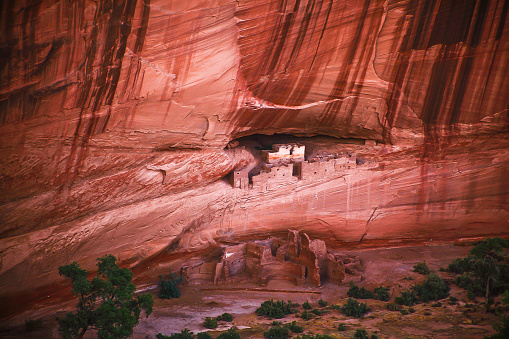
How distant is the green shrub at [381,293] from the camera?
1248 centimetres

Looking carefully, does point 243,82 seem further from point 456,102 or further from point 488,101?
point 488,101

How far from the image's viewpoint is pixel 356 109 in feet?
42.6

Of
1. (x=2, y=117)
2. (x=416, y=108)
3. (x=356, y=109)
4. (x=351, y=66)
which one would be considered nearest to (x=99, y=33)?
(x=2, y=117)

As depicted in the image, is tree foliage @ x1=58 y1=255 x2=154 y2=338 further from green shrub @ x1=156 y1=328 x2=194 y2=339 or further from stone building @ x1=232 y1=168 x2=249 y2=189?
stone building @ x1=232 y1=168 x2=249 y2=189

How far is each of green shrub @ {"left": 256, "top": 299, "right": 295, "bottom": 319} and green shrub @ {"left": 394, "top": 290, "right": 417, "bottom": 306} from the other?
2580mm

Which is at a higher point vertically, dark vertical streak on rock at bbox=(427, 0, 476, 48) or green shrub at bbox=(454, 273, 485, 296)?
dark vertical streak on rock at bbox=(427, 0, 476, 48)

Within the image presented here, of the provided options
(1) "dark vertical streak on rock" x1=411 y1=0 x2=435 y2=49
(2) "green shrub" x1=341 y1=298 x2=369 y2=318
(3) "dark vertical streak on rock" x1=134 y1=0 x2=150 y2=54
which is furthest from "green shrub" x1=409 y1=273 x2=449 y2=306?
(3) "dark vertical streak on rock" x1=134 y1=0 x2=150 y2=54

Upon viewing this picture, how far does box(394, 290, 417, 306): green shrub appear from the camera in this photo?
39.7 feet

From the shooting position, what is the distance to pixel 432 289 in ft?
40.9

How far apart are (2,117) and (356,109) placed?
8089 mm

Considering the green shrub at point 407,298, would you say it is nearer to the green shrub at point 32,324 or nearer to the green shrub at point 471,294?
the green shrub at point 471,294

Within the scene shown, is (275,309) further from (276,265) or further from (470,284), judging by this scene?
(470,284)

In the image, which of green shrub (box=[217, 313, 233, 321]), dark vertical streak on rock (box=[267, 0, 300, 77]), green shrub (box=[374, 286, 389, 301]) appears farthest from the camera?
green shrub (box=[374, 286, 389, 301])

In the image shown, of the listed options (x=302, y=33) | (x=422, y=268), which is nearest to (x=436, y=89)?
(x=302, y=33)
